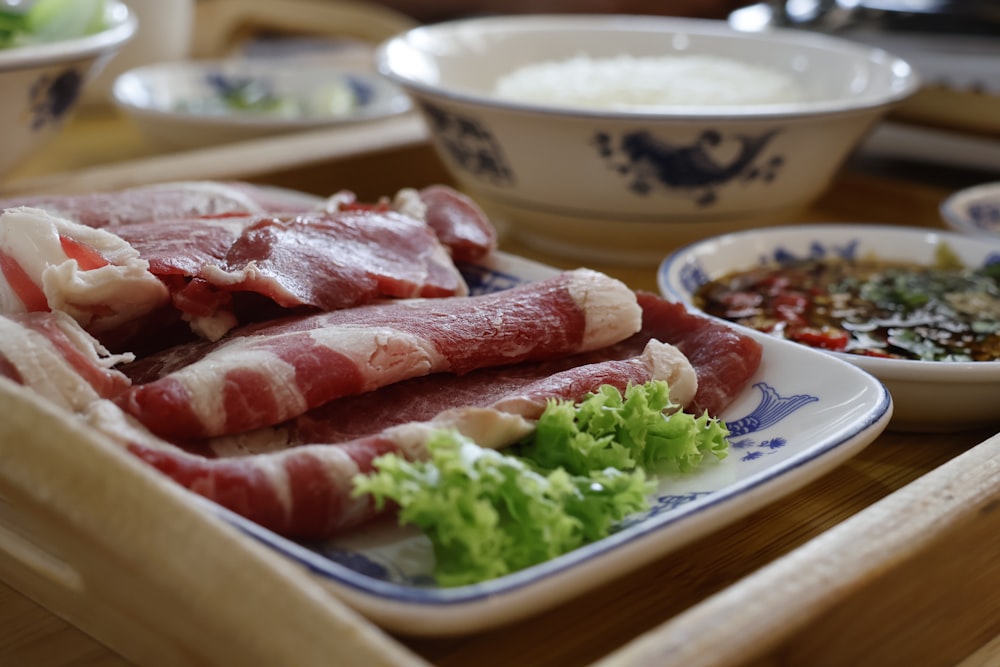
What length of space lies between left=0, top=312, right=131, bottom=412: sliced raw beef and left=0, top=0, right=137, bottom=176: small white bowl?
1.08 meters

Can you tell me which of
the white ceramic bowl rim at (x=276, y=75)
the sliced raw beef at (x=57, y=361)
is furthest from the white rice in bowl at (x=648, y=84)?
the sliced raw beef at (x=57, y=361)

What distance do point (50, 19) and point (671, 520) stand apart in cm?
187

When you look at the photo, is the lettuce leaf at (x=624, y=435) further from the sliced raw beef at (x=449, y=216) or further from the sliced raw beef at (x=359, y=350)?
the sliced raw beef at (x=449, y=216)

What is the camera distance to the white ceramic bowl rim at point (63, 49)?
1.91 meters

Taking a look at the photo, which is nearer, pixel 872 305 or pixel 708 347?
pixel 708 347

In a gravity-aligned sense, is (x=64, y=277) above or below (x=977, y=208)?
above

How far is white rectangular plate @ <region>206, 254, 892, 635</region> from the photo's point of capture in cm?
82

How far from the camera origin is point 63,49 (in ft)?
6.50

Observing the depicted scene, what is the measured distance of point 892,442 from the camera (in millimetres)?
1366

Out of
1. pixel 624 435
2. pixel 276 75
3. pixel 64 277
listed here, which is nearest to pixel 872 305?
pixel 624 435

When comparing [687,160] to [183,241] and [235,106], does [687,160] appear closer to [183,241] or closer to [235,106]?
[183,241]

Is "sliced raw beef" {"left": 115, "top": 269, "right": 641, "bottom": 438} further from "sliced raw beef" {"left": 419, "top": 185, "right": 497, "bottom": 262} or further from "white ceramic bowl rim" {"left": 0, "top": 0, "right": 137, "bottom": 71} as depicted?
"white ceramic bowl rim" {"left": 0, "top": 0, "right": 137, "bottom": 71}

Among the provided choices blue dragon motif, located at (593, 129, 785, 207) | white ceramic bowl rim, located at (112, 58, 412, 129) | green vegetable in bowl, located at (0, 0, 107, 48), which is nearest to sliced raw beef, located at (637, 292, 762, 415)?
blue dragon motif, located at (593, 129, 785, 207)

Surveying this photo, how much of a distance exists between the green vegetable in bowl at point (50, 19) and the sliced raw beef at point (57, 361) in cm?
137
